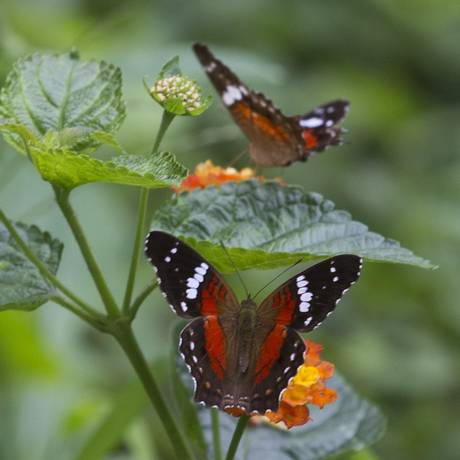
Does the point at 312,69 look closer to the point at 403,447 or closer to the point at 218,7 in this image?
the point at 218,7

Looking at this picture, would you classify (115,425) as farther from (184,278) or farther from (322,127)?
(322,127)

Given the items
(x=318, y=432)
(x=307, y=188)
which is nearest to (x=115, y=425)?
(x=318, y=432)

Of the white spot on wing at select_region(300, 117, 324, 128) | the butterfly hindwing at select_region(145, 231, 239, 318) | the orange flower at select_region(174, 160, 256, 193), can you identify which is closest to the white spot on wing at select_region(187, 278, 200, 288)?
the butterfly hindwing at select_region(145, 231, 239, 318)

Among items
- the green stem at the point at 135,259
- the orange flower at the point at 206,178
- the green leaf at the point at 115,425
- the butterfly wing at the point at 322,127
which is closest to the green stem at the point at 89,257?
the green stem at the point at 135,259

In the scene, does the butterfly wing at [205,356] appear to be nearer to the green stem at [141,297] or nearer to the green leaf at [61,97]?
the green stem at [141,297]

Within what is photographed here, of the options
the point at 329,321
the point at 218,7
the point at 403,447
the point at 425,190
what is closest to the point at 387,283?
the point at 329,321
